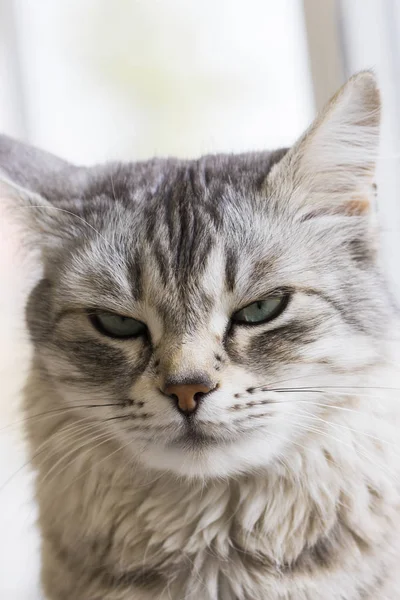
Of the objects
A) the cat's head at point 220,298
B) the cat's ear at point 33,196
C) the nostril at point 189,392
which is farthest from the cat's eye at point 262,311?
the cat's ear at point 33,196

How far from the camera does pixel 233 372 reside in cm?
98

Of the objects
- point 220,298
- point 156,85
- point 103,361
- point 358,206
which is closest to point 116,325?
point 103,361

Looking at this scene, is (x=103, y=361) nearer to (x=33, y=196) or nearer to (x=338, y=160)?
(x=33, y=196)

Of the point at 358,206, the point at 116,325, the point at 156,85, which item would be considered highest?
the point at 156,85

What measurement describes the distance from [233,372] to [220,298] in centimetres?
12

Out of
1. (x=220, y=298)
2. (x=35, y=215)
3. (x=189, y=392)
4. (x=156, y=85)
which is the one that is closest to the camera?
(x=189, y=392)

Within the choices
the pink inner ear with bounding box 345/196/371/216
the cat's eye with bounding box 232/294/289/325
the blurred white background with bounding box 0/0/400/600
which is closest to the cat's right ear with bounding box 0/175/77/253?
the blurred white background with bounding box 0/0/400/600

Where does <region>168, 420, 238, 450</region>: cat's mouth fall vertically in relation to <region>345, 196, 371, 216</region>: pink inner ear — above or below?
below

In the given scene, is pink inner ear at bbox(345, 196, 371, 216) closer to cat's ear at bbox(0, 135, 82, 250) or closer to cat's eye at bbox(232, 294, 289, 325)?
cat's eye at bbox(232, 294, 289, 325)

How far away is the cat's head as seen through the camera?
989 millimetres

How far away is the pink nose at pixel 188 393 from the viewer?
94cm

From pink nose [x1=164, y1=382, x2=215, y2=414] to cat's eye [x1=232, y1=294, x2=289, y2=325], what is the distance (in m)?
0.15

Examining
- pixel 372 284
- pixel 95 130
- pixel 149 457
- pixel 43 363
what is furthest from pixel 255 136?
pixel 149 457

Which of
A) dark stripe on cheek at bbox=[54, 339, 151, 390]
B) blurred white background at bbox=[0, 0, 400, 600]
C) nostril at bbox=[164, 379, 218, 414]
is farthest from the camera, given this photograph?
blurred white background at bbox=[0, 0, 400, 600]
